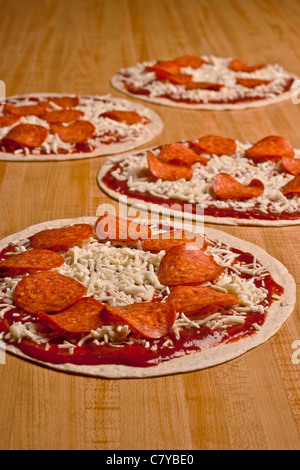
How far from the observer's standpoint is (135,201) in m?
2.87

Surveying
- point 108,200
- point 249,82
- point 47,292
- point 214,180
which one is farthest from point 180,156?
point 249,82

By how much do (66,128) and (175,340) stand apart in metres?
1.75

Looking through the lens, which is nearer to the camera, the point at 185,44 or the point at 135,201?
the point at 135,201

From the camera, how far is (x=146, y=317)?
1.98 meters

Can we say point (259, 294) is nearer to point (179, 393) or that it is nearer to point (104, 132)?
point (179, 393)

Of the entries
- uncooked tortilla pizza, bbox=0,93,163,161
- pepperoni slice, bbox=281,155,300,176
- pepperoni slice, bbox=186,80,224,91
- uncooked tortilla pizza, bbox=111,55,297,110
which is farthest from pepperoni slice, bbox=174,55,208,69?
pepperoni slice, bbox=281,155,300,176

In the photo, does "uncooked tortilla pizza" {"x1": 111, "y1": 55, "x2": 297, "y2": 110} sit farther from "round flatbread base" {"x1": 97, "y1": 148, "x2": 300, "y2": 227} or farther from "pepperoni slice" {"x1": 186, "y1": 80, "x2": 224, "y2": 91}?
"round flatbread base" {"x1": 97, "y1": 148, "x2": 300, "y2": 227}

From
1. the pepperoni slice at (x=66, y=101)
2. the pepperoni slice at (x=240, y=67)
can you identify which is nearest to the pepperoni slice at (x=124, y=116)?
the pepperoni slice at (x=66, y=101)

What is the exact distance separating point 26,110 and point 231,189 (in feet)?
4.44

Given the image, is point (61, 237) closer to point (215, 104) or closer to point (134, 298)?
point (134, 298)

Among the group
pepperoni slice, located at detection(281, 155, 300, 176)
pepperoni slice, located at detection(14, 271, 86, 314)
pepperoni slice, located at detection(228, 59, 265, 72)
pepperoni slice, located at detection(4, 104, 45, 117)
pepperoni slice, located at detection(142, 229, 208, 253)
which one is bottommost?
pepperoni slice, located at detection(228, 59, 265, 72)

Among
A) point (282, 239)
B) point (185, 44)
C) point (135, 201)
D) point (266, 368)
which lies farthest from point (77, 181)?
point (185, 44)

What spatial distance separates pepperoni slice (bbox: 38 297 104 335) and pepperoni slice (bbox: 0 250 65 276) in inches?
9.1

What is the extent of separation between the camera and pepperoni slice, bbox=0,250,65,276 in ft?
7.30
